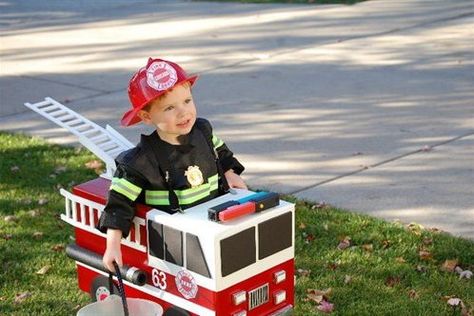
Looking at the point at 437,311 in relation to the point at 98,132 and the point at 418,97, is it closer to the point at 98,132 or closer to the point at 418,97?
the point at 98,132

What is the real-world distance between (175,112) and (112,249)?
58 centimetres

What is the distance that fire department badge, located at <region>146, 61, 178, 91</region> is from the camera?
3.59 metres

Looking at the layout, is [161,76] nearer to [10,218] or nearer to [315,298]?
[315,298]

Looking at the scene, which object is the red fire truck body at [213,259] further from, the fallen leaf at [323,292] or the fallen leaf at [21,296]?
the fallen leaf at [21,296]

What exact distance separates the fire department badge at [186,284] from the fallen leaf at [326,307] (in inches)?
34.7

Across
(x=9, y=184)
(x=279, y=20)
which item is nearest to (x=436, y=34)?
(x=279, y=20)

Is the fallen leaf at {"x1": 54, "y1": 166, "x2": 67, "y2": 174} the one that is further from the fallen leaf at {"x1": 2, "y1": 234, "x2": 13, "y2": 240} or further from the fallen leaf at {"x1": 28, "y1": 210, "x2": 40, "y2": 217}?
the fallen leaf at {"x1": 2, "y1": 234, "x2": 13, "y2": 240}

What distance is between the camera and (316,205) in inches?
216

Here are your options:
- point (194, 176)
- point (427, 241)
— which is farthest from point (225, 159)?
point (427, 241)

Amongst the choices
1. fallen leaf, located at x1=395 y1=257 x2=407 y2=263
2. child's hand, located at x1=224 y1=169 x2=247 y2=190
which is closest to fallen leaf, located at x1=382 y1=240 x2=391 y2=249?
fallen leaf, located at x1=395 y1=257 x2=407 y2=263

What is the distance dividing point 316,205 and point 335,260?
81 centimetres

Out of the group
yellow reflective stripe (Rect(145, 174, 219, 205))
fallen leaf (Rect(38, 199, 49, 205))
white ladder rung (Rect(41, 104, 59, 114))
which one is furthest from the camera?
fallen leaf (Rect(38, 199, 49, 205))

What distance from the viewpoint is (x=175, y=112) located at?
12.0ft

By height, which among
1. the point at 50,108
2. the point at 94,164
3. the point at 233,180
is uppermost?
the point at 50,108
